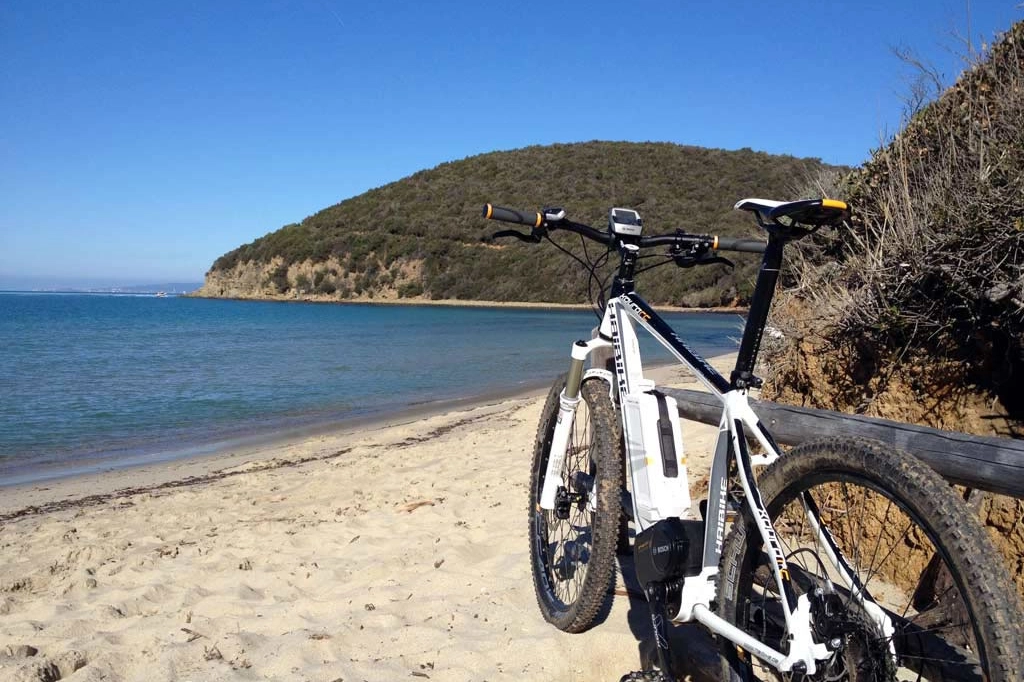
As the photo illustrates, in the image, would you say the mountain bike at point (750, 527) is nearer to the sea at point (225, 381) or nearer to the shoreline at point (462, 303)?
the sea at point (225, 381)

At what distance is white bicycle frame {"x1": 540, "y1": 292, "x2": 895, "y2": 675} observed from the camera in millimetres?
1922

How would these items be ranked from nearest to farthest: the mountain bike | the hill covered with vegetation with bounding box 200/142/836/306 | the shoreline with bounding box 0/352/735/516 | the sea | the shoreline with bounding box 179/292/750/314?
the mountain bike → the shoreline with bounding box 0/352/735/516 → the sea → the shoreline with bounding box 179/292/750/314 → the hill covered with vegetation with bounding box 200/142/836/306

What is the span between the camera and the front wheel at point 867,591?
1.49m

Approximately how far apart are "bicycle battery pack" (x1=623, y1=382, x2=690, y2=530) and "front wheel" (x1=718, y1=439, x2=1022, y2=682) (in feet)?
1.35

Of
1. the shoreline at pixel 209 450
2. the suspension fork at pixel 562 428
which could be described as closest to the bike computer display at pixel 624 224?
the suspension fork at pixel 562 428

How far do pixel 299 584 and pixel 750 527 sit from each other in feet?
9.83

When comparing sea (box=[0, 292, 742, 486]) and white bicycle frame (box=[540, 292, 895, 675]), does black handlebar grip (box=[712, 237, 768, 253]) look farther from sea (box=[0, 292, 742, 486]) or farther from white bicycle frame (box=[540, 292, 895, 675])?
sea (box=[0, 292, 742, 486])

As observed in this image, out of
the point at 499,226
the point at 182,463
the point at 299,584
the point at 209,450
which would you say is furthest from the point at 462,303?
the point at 299,584

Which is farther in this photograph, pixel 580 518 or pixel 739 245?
pixel 580 518

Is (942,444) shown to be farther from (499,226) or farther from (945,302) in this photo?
(499,226)

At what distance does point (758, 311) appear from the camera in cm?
222

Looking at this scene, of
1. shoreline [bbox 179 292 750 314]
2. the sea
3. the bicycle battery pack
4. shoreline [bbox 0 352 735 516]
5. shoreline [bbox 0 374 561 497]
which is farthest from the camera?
shoreline [bbox 179 292 750 314]

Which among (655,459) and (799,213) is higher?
(799,213)

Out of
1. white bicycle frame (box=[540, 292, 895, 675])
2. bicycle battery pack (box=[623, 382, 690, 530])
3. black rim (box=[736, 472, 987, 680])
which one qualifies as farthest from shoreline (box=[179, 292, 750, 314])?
black rim (box=[736, 472, 987, 680])
